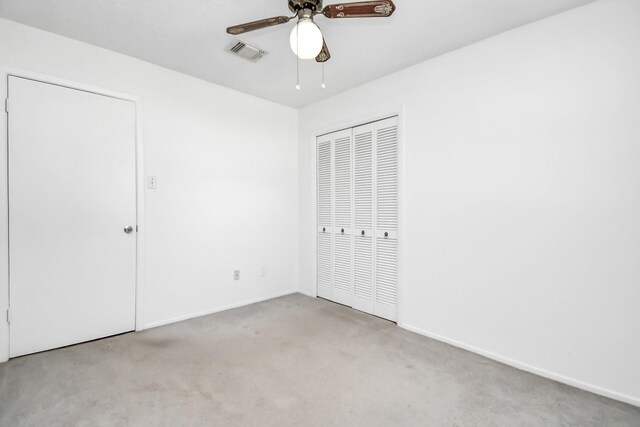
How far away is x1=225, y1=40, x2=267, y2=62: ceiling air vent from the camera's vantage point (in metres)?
2.42

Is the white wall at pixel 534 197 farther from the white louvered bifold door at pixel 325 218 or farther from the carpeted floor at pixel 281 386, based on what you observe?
the white louvered bifold door at pixel 325 218

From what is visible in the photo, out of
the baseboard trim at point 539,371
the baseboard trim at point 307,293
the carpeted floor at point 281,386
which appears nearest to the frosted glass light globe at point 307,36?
the carpeted floor at point 281,386

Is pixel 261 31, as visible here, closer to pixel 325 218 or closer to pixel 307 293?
pixel 325 218

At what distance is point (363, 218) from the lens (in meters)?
3.30

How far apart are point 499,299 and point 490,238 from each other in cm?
48

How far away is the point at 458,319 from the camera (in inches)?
98.6

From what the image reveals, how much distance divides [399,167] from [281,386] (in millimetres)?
2153

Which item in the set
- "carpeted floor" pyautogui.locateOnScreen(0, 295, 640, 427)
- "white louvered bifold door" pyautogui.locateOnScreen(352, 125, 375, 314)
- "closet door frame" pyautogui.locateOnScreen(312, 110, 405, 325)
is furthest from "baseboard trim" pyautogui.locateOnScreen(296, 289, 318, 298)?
"carpeted floor" pyautogui.locateOnScreen(0, 295, 640, 427)

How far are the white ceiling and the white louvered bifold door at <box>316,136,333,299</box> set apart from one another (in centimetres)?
103

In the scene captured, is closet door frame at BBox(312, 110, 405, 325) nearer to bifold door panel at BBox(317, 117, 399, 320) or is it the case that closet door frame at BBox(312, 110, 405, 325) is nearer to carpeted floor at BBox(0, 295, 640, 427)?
bifold door panel at BBox(317, 117, 399, 320)

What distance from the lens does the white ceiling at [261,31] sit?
197 centimetres

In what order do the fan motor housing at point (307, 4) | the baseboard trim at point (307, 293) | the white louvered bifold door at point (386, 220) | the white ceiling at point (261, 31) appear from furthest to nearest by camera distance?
1. the baseboard trim at point (307, 293)
2. the white louvered bifold door at point (386, 220)
3. the white ceiling at point (261, 31)
4. the fan motor housing at point (307, 4)

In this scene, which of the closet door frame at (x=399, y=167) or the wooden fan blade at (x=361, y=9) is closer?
the wooden fan blade at (x=361, y=9)

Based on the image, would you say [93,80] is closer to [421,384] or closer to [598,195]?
[421,384]
